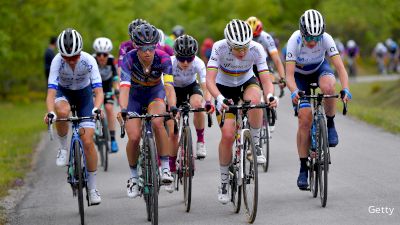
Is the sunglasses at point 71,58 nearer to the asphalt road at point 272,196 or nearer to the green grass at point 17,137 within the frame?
the asphalt road at point 272,196

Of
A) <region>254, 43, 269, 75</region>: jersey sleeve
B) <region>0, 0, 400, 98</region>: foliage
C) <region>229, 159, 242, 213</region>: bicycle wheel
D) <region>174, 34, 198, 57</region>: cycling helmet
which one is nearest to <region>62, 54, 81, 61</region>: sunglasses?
<region>174, 34, 198, 57</region>: cycling helmet

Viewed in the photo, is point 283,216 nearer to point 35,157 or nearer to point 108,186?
point 108,186

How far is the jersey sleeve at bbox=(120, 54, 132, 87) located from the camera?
10.8 m

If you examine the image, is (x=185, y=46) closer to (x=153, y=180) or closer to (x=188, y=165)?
(x=188, y=165)

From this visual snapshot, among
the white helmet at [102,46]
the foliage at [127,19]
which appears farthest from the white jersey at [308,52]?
the white helmet at [102,46]

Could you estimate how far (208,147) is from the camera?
18.7 m

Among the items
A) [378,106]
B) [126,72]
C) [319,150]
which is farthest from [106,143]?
[378,106]

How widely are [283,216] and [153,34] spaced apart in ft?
8.28

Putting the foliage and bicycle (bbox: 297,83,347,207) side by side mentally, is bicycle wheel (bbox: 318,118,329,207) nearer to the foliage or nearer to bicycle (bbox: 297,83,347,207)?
bicycle (bbox: 297,83,347,207)

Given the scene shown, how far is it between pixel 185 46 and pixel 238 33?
1.74 m

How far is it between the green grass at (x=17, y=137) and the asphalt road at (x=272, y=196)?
447 mm

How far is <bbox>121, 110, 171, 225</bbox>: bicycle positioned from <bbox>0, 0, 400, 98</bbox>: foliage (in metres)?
4.74

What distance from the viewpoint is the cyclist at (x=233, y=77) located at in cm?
1085

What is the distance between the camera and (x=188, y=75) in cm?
1341
